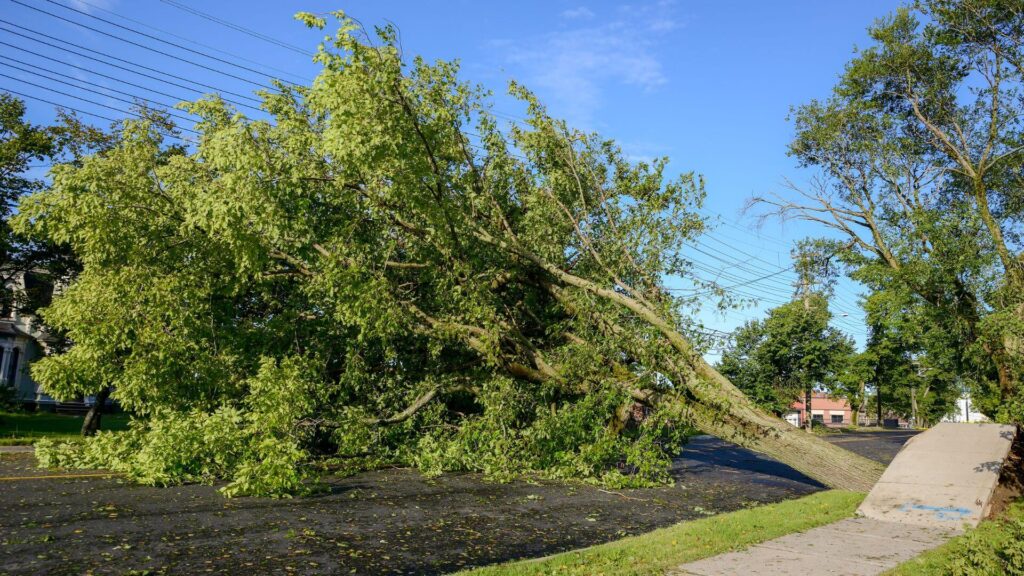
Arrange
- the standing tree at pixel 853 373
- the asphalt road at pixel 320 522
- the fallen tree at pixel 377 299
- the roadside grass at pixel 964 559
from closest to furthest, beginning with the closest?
1. the roadside grass at pixel 964 559
2. the asphalt road at pixel 320 522
3. the fallen tree at pixel 377 299
4. the standing tree at pixel 853 373

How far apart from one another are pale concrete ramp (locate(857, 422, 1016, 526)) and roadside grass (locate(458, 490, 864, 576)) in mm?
524

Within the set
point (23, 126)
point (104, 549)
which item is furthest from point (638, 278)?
point (23, 126)

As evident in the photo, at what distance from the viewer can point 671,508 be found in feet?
32.6

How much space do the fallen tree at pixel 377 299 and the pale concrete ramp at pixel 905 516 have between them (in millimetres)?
1324

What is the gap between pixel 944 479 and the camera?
29.6ft

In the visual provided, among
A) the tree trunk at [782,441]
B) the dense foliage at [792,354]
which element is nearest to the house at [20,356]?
the tree trunk at [782,441]

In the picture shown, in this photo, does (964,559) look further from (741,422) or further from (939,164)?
(939,164)

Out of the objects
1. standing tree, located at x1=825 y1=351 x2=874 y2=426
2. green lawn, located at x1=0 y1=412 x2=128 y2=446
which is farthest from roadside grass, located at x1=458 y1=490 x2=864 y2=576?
standing tree, located at x1=825 y1=351 x2=874 y2=426

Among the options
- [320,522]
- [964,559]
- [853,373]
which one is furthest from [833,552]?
[853,373]

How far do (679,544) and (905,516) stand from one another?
11.5ft

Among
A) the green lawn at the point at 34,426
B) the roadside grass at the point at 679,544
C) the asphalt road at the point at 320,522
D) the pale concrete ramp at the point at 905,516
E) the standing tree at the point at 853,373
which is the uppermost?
the standing tree at the point at 853,373

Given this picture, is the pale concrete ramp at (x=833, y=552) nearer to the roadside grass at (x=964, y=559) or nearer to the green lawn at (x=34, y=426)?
the roadside grass at (x=964, y=559)

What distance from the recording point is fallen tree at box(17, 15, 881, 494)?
992 cm

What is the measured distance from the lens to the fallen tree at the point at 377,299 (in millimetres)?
9922
